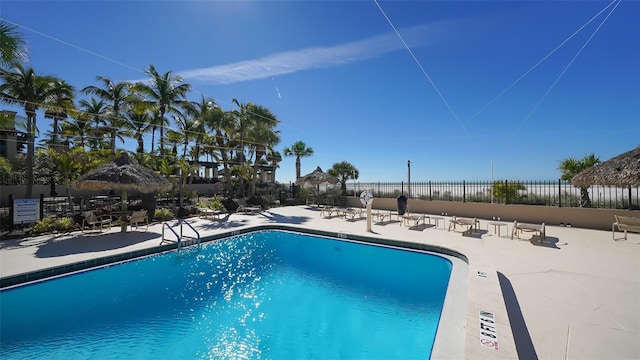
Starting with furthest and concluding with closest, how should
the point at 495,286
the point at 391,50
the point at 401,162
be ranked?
the point at 401,162 → the point at 391,50 → the point at 495,286

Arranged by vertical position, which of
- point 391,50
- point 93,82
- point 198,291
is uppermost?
point 93,82

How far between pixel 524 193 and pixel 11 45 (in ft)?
57.2

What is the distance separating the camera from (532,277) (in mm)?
4758

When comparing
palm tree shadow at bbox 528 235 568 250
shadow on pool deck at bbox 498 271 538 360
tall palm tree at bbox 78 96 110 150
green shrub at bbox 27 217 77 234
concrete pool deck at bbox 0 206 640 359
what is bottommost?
shadow on pool deck at bbox 498 271 538 360

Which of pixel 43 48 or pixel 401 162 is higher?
pixel 43 48

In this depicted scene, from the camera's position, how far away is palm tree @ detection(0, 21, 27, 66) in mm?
5762

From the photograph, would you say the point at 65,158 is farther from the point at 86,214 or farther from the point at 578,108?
the point at 578,108

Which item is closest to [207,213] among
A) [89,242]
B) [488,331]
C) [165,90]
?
[89,242]

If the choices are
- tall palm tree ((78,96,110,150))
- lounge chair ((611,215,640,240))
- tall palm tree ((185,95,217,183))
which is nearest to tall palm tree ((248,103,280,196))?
tall palm tree ((185,95,217,183))

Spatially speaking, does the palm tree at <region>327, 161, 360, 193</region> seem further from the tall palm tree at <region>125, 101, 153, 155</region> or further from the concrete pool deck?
the tall palm tree at <region>125, 101, 153, 155</region>

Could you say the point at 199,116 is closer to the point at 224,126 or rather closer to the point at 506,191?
the point at 224,126

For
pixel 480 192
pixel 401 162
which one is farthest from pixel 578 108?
pixel 401 162

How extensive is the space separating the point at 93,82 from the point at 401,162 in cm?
2142

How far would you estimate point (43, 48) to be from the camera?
8.19 meters
